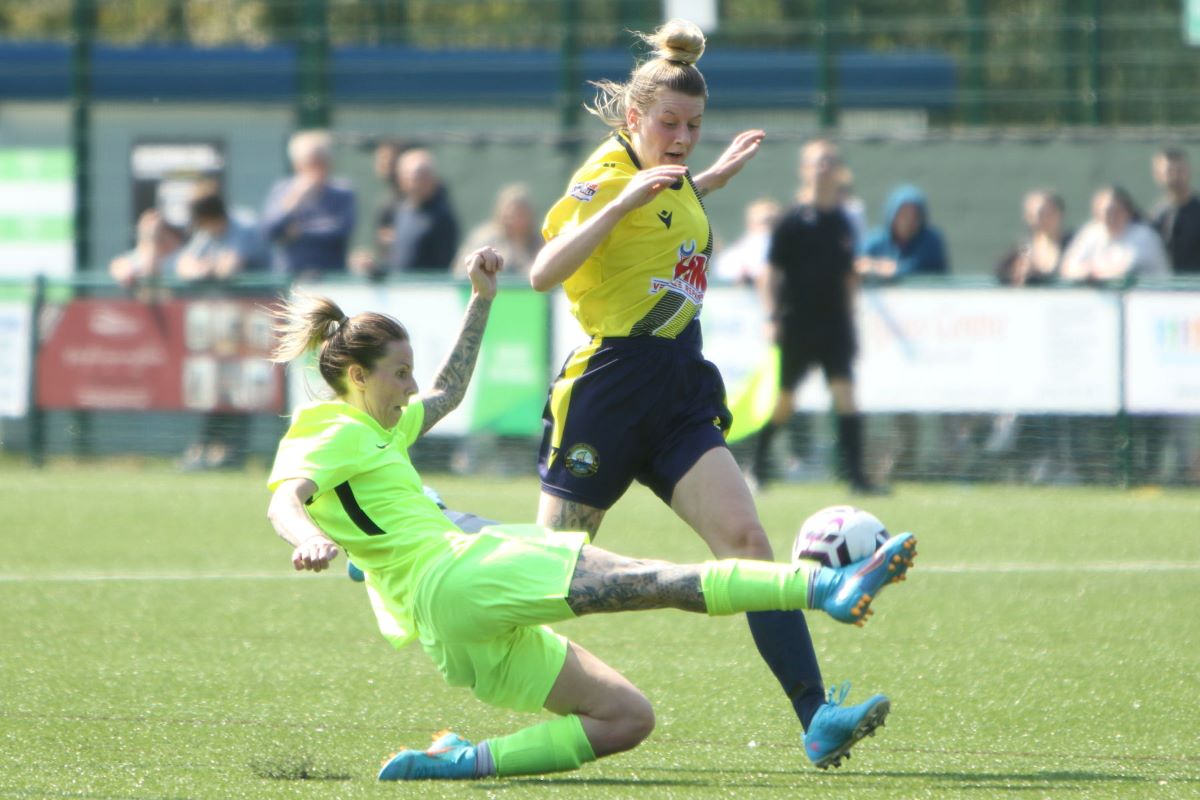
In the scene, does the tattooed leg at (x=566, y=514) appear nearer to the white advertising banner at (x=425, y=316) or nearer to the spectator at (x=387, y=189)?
the white advertising banner at (x=425, y=316)

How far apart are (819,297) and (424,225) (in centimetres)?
319

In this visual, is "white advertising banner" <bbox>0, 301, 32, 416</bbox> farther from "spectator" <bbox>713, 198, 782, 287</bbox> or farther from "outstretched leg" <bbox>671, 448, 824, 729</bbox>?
"outstretched leg" <bbox>671, 448, 824, 729</bbox>

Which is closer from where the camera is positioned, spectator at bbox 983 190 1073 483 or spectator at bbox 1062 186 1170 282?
spectator at bbox 983 190 1073 483

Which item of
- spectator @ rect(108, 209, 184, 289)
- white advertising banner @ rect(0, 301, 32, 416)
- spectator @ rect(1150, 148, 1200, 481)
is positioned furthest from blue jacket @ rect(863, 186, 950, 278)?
white advertising banner @ rect(0, 301, 32, 416)

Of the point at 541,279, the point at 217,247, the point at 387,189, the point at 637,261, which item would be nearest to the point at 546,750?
the point at 541,279

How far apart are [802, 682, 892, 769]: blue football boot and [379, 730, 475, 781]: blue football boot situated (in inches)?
34.9

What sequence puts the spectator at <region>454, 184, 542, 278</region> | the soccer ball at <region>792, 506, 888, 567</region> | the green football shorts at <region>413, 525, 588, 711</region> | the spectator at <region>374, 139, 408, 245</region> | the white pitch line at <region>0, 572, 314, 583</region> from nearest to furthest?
the green football shorts at <region>413, 525, 588, 711</region> → the soccer ball at <region>792, 506, 888, 567</region> → the white pitch line at <region>0, 572, 314, 583</region> → the spectator at <region>454, 184, 542, 278</region> → the spectator at <region>374, 139, 408, 245</region>

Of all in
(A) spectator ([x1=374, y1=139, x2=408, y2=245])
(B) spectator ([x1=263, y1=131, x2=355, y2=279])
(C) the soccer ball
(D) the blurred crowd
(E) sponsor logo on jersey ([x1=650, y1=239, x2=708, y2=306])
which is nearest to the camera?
(C) the soccer ball

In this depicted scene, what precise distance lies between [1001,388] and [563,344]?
2991 millimetres

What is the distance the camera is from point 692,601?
4430 mm

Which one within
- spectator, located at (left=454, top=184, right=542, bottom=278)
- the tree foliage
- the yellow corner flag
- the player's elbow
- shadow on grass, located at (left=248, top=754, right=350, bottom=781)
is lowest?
shadow on grass, located at (left=248, top=754, right=350, bottom=781)

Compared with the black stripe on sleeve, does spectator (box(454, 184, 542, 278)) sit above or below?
above

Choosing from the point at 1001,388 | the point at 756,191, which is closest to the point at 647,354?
the point at 1001,388

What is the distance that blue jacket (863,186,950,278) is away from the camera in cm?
1346
